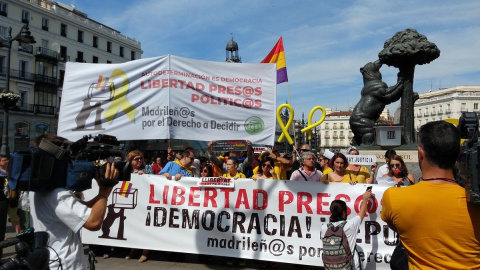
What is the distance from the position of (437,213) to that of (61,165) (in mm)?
2114

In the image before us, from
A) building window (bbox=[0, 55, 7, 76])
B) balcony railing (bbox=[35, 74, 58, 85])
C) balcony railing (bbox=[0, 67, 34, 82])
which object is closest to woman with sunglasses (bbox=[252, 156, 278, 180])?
building window (bbox=[0, 55, 7, 76])

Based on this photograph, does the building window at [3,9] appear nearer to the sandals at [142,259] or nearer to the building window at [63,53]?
the building window at [63,53]

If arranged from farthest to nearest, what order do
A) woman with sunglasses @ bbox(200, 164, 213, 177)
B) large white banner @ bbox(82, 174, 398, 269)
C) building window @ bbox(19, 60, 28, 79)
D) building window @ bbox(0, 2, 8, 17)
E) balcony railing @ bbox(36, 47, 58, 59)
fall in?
balcony railing @ bbox(36, 47, 58, 59), building window @ bbox(19, 60, 28, 79), building window @ bbox(0, 2, 8, 17), woman with sunglasses @ bbox(200, 164, 213, 177), large white banner @ bbox(82, 174, 398, 269)

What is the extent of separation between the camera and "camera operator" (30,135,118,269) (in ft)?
7.73

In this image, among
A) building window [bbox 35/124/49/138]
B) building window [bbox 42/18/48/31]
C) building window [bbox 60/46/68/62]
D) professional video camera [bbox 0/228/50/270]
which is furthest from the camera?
building window [bbox 60/46/68/62]

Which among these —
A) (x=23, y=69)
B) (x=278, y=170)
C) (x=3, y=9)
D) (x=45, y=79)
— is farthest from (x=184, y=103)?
(x=45, y=79)

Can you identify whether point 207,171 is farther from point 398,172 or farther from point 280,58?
point 398,172

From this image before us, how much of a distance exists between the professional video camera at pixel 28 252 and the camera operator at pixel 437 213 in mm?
1832

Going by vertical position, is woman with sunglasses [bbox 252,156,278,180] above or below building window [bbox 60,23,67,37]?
below

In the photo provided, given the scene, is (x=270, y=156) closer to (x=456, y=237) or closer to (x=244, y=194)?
(x=244, y=194)

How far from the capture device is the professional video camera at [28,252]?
78.7 inches

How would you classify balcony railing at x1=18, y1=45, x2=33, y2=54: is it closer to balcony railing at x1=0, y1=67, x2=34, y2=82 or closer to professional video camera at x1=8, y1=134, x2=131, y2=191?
balcony railing at x1=0, y1=67, x2=34, y2=82

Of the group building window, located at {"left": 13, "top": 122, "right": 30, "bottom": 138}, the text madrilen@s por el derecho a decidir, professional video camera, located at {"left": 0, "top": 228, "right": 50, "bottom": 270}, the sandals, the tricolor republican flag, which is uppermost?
building window, located at {"left": 13, "top": 122, "right": 30, "bottom": 138}

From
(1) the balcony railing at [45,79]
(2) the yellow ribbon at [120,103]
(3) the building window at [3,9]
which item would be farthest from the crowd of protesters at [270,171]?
(1) the balcony railing at [45,79]
